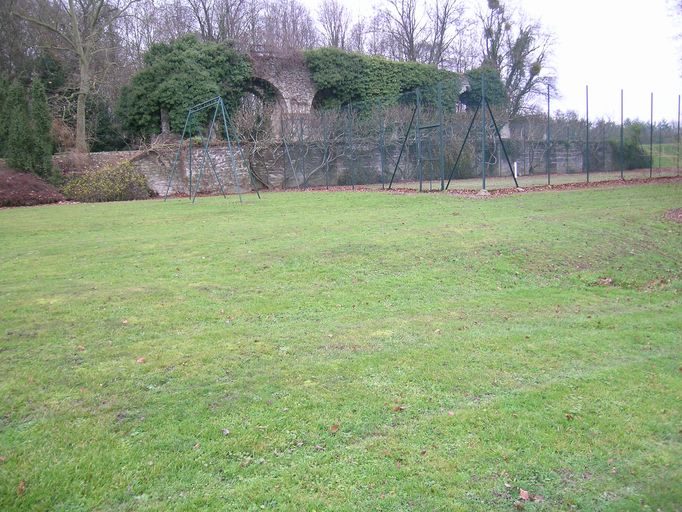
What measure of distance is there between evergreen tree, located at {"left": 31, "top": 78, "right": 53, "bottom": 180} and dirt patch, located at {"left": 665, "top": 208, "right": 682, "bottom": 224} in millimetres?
21298

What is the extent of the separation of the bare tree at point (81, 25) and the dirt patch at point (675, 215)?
24.3 metres

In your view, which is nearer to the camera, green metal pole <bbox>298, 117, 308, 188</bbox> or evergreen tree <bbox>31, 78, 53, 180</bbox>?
evergreen tree <bbox>31, 78, 53, 180</bbox>

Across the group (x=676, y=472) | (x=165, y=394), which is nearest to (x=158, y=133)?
(x=165, y=394)

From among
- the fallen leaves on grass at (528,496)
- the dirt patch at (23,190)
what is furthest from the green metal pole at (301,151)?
the fallen leaves on grass at (528,496)

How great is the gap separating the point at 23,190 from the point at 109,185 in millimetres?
3062

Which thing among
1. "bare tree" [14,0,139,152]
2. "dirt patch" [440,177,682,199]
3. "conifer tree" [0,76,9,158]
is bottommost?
"dirt patch" [440,177,682,199]

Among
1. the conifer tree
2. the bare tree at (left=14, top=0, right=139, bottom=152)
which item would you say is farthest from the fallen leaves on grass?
the bare tree at (left=14, top=0, right=139, bottom=152)

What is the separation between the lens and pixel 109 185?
23.3 m

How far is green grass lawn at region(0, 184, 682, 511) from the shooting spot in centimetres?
329

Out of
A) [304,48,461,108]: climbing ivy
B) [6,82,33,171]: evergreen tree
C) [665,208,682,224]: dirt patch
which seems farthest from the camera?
[304,48,461,108]: climbing ivy

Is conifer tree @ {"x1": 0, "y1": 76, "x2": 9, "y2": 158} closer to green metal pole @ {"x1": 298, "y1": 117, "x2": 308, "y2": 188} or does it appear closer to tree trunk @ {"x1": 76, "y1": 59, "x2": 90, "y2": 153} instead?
tree trunk @ {"x1": 76, "y1": 59, "x2": 90, "y2": 153}

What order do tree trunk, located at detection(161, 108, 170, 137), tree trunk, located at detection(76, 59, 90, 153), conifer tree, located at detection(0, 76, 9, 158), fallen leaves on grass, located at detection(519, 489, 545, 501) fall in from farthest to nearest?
tree trunk, located at detection(76, 59, 90, 153) → tree trunk, located at detection(161, 108, 170, 137) → conifer tree, located at detection(0, 76, 9, 158) → fallen leaves on grass, located at detection(519, 489, 545, 501)

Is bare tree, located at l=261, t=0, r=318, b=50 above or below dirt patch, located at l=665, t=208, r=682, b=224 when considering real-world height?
above

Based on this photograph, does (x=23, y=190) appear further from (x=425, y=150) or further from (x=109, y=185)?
(x=425, y=150)
